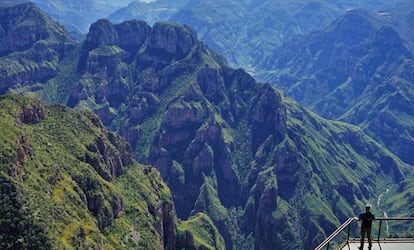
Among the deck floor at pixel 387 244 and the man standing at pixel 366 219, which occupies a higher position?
the man standing at pixel 366 219

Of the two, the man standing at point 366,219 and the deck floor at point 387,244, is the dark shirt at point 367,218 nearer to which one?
the man standing at point 366,219

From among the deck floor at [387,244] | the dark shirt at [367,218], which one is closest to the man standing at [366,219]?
the dark shirt at [367,218]

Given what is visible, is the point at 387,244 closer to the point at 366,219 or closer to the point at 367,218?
the point at 366,219

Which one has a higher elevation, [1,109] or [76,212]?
[1,109]

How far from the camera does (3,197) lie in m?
154

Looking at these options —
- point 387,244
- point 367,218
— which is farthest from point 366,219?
point 387,244

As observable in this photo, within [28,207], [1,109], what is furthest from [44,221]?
[1,109]

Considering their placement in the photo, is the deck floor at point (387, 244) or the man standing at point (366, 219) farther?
the deck floor at point (387, 244)

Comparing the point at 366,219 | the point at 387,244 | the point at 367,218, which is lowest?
the point at 387,244

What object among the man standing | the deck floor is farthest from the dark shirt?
the deck floor

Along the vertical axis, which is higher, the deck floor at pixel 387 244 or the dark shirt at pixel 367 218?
the dark shirt at pixel 367 218

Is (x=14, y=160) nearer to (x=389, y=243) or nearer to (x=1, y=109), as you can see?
(x=1, y=109)

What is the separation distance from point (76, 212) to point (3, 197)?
3631 centimetres

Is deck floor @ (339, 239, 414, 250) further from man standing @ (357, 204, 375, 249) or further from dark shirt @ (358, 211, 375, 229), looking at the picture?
dark shirt @ (358, 211, 375, 229)
